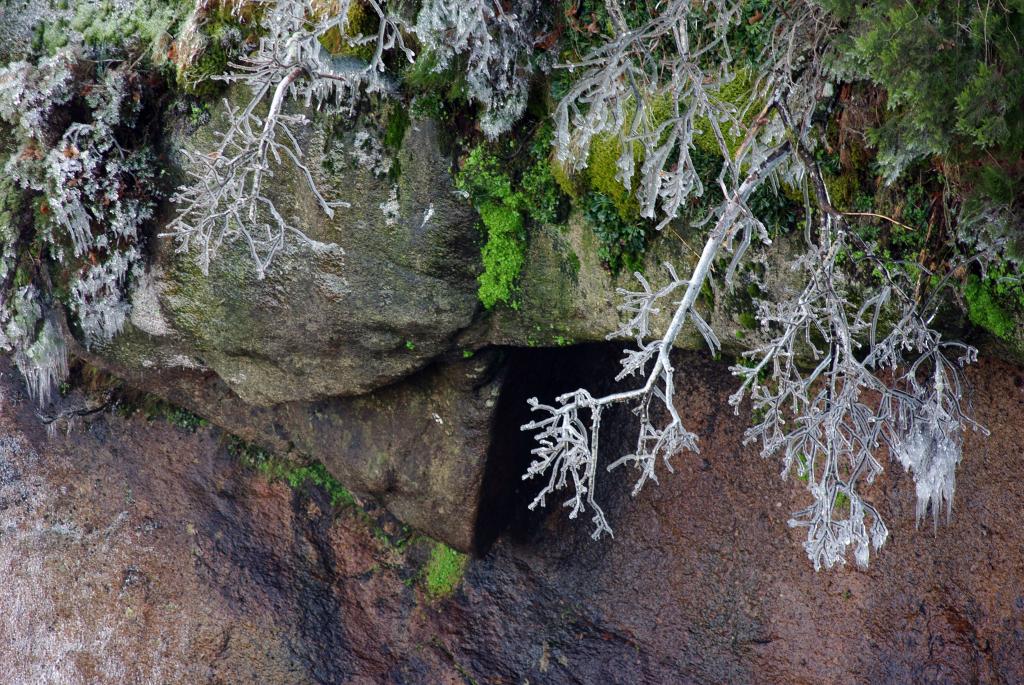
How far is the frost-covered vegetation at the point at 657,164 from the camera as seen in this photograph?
325 centimetres

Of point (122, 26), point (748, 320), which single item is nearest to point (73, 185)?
point (122, 26)

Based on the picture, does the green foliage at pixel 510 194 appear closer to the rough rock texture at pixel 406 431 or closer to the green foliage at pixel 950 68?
the rough rock texture at pixel 406 431

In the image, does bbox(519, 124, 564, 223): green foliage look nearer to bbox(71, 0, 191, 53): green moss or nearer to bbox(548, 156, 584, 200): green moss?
bbox(548, 156, 584, 200): green moss

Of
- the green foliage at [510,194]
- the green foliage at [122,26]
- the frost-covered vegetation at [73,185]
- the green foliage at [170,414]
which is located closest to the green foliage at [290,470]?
the green foliage at [170,414]

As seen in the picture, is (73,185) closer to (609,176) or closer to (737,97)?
(609,176)

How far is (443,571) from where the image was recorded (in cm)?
746

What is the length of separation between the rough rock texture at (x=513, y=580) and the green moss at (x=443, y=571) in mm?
104

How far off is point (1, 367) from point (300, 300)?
461cm

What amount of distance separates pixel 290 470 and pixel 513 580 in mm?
2449

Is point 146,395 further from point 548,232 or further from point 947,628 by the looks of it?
point 947,628

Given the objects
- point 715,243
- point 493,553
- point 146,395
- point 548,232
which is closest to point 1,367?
point 146,395

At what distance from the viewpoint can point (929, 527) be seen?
568 centimetres

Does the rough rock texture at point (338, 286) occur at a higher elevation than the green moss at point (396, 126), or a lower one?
lower

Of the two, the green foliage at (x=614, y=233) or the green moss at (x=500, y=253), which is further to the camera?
the green moss at (x=500, y=253)
